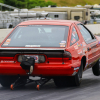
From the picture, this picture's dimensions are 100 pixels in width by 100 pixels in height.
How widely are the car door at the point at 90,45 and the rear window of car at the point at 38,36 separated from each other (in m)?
0.81

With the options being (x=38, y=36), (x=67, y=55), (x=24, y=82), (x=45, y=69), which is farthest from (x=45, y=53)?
(x=24, y=82)

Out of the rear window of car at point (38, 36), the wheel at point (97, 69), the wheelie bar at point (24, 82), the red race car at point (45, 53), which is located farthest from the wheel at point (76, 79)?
the wheel at point (97, 69)

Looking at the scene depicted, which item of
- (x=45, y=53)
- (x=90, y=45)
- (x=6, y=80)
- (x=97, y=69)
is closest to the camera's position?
(x=45, y=53)

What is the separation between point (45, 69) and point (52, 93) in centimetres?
46

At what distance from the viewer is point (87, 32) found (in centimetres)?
793

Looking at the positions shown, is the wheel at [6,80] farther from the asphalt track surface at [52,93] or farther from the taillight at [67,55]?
the taillight at [67,55]

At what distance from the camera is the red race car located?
6051mm

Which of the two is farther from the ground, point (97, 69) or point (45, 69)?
point (45, 69)

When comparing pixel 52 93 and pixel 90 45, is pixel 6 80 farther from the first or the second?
pixel 90 45

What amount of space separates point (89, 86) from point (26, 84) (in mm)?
1386

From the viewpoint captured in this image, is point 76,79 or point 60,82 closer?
point 76,79

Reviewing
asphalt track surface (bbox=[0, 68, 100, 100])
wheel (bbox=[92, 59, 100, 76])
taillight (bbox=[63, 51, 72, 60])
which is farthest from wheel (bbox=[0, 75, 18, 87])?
wheel (bbox=[92, 59, 100, 76])

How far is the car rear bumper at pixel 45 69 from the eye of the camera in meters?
6.04

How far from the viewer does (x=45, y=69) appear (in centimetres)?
605
